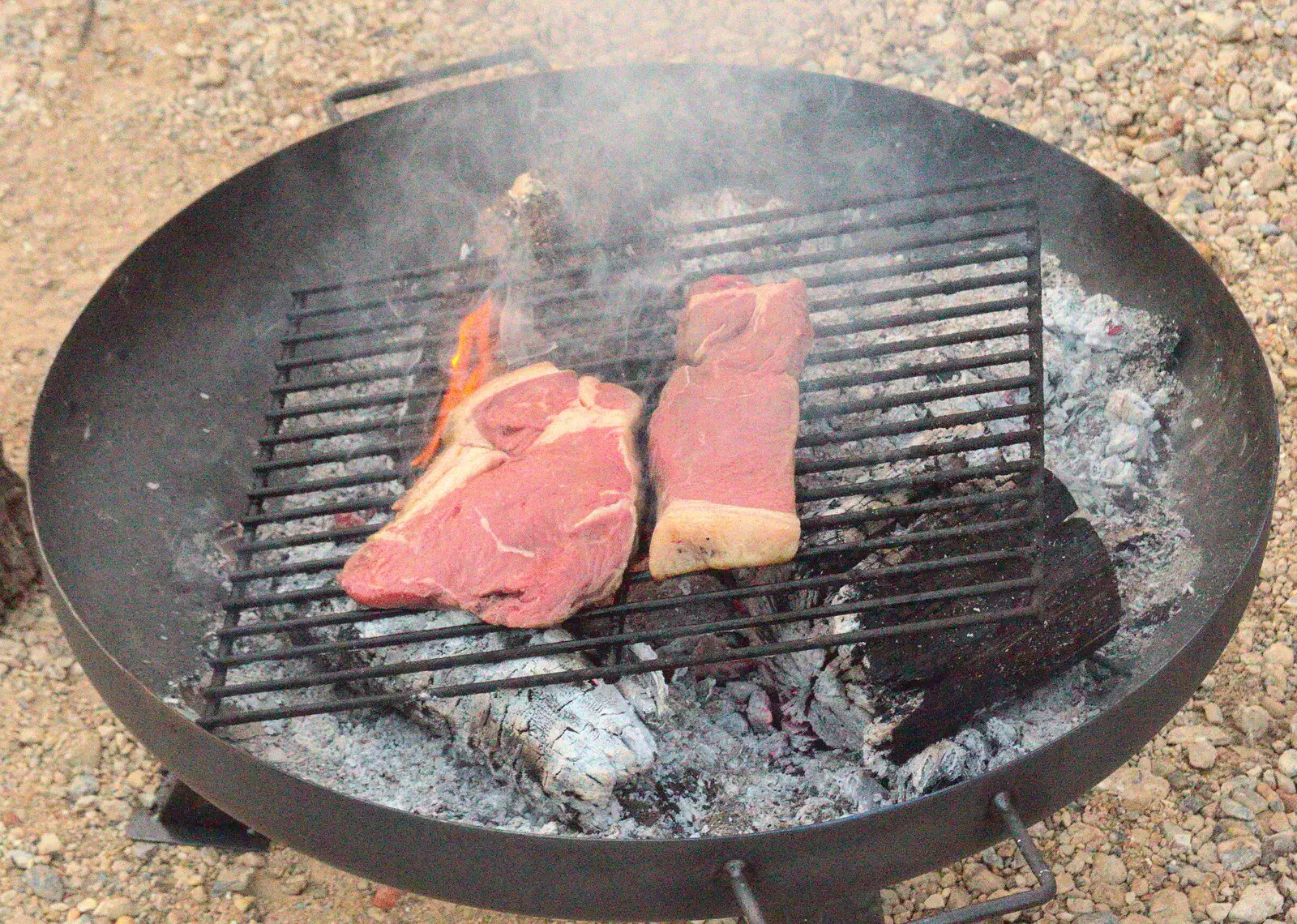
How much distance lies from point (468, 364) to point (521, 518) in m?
0.64

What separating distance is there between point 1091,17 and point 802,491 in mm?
3429

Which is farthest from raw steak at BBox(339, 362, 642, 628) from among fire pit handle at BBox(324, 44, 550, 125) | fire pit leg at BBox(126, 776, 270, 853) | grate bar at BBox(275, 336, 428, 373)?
fire pit handle at BBox(324, 44, 550, 125)

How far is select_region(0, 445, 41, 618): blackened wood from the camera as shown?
12.0 feet

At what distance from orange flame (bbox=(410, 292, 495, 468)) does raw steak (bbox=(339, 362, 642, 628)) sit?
16 centimetres

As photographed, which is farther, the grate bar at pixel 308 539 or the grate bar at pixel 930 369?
the grate bar at pixel 930 369

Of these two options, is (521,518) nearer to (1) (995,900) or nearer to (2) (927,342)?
(2) (927,342)

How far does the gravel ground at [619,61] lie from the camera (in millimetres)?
3123

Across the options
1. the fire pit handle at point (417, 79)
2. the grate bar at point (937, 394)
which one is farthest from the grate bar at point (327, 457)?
the fire pit handle at point (417, 79)

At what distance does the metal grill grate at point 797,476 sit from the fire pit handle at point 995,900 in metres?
0.42

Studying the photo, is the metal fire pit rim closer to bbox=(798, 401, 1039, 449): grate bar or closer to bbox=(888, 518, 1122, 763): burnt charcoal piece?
bbox=(888, 518, 1122, 763): burnt charcoal piece

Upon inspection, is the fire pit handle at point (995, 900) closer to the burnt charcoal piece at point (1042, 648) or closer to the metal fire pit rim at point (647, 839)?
the metal fire pit rim at point (647, 839)

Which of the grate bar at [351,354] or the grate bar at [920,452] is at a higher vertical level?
the grate bar at [920,452]

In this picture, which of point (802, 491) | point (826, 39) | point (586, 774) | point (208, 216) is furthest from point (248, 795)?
point (826, 39)

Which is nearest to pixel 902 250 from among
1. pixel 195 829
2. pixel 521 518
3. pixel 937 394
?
pixel 937 394
